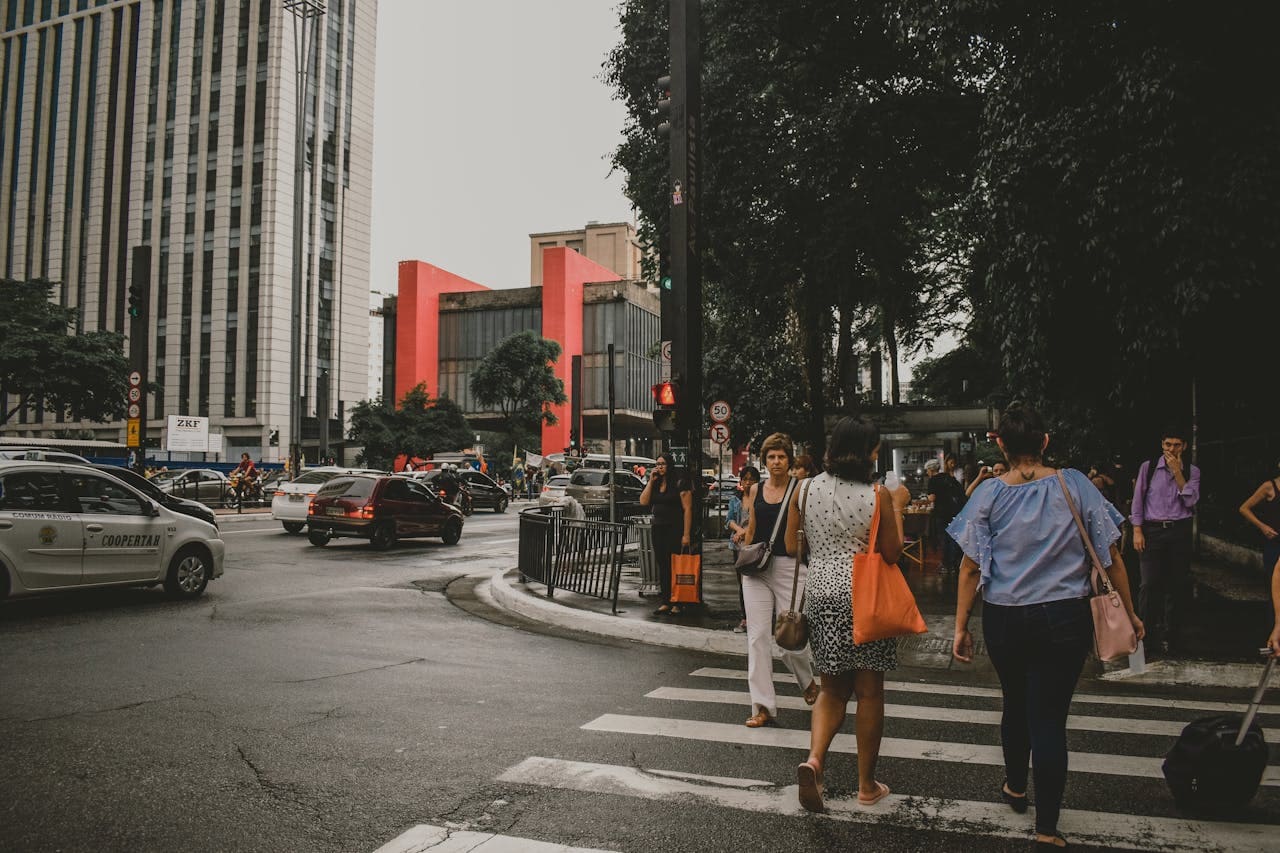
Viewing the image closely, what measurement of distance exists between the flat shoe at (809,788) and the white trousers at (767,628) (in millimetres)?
1467

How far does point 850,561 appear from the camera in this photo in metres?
4.31

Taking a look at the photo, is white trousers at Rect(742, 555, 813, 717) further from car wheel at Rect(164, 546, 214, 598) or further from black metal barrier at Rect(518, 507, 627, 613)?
car wheel at Rect(164, 546, 214, 598)

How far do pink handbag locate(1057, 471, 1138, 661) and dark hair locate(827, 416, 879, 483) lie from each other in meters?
0.83

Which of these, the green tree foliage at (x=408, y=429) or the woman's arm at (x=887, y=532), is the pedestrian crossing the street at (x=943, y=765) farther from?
the green tree foliage at (x=408, y=429)

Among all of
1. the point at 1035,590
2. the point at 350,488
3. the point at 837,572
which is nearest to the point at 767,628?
the point at 837,572

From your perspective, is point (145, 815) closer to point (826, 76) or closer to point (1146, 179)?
point (1146, 179)

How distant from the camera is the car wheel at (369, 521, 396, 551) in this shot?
18.8 metres

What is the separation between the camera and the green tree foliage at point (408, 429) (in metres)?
53.4

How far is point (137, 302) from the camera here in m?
20.6

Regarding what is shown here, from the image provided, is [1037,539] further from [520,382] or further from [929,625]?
[520,382]

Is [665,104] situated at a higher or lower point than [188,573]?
higher

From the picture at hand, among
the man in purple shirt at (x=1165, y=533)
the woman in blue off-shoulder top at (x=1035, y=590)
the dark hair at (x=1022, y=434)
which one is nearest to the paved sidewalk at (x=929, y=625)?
the man in purple shirt at (x=1165, y=533)

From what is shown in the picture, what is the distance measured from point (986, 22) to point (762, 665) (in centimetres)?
886

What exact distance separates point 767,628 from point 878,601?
199 centimetres
